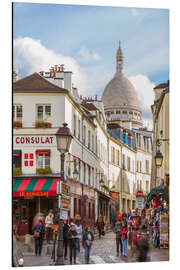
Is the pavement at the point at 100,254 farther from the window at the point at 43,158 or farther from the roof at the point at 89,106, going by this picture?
the roof at the point at 89,106

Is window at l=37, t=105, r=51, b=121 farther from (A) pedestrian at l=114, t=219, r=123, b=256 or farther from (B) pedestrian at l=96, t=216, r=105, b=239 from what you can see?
(A) pedestrian at l=114, t=219, r=123, b=256

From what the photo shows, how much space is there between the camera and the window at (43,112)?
48.5ft

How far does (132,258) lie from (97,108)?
4362 mm

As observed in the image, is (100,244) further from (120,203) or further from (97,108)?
(97,108)

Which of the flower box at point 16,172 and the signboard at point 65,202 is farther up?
the flower box at point 16,172

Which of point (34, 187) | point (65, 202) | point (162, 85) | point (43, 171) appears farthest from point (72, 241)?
point (162, 85)

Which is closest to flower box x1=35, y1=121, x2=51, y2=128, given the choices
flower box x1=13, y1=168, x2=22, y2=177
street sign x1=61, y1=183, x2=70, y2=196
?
flower box x1=13, y1=168, x2=22, y2=177

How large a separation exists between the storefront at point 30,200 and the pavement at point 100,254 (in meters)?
0.61

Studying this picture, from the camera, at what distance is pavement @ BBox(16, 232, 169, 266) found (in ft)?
45.2

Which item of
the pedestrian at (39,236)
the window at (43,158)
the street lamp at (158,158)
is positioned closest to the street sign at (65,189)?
the window at (43,158)

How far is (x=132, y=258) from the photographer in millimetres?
14156

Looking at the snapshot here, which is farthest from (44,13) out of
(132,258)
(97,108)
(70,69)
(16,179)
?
(132,258)

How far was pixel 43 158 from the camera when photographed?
48.5 feet

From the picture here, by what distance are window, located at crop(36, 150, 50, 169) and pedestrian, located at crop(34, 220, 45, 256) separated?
1500mm
